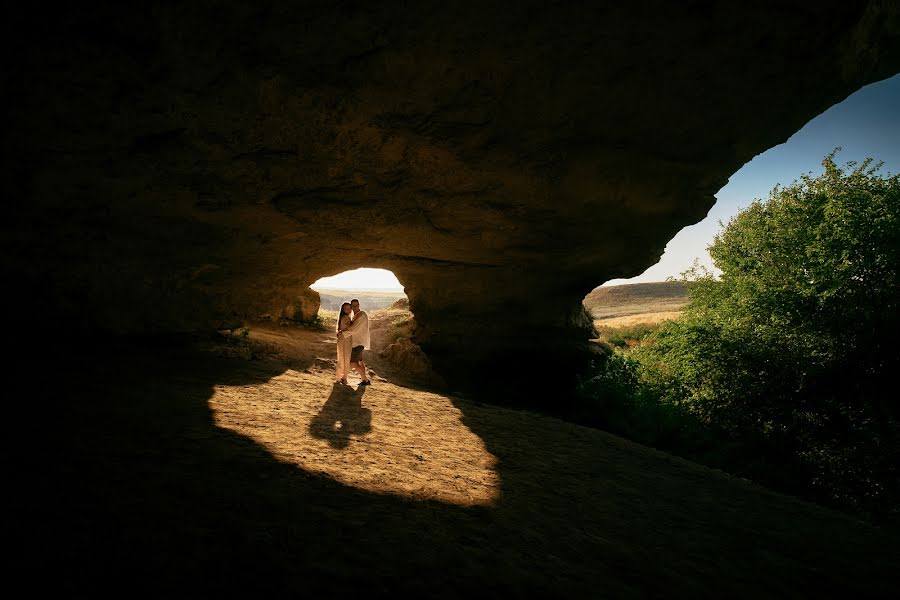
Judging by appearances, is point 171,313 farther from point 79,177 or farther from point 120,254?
point 79,177

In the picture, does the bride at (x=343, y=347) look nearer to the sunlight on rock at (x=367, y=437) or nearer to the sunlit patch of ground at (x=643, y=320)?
the sunlight on rock at (x=367, y=437)

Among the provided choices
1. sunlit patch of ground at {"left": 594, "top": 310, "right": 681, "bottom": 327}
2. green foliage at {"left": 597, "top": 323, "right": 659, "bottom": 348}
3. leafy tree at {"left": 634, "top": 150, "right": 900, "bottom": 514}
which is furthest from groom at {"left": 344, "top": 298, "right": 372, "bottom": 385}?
sunlit patch of ground at {"left": 594, "top": 310, "right": 681, "bottom": 327}

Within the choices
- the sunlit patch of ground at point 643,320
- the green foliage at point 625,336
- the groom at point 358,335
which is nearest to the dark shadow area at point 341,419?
the groom at point 358,335

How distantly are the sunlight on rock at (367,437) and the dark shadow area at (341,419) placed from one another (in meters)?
0.01

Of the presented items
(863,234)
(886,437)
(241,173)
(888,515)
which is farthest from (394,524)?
(863,234)

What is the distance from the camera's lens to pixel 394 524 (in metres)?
2.88

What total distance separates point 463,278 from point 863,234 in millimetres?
10375

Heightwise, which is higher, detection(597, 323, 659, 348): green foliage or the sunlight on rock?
detection(597, 323, 659, 348): green foliage

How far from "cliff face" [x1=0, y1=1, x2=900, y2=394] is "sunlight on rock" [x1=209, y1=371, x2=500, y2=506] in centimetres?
361

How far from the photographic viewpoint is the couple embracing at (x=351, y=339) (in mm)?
8648

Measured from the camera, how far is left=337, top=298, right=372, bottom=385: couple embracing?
8648 millimetres

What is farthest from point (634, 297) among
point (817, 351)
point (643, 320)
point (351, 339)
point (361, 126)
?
point (361, 126)

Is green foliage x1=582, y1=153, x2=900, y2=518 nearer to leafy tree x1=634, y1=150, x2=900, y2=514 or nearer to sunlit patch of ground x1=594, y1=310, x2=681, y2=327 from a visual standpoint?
leafy tree x1=634, y1=150, x2=900, y2=514

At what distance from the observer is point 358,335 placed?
877 cm
